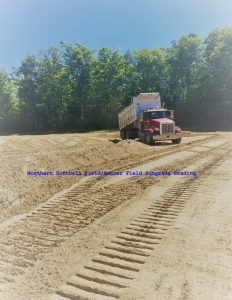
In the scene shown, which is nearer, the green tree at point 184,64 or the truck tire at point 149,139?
the truck tire at point 149,139

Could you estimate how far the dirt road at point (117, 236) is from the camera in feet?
13.9

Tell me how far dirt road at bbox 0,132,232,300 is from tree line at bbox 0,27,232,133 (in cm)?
3265

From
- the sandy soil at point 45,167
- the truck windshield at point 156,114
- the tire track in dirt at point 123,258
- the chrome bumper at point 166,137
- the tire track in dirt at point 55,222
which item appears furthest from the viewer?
the truck windshield at point 156,114

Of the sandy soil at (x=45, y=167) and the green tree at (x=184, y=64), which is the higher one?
the green tree at (x=184, y=64)

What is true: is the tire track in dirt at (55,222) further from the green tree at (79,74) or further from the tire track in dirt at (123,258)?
the green tree at (79,74)

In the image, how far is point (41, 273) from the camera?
4.72 meters

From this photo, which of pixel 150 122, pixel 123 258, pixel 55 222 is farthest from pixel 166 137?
pixel 123 258

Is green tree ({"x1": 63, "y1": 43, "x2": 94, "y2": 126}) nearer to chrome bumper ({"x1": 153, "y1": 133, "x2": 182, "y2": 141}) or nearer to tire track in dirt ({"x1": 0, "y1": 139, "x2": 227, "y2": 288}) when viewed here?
chrome bumper ({"x1": 153, "y1": 133, "x2": 182, "y2": 141})

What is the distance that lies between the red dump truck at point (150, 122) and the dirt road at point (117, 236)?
28.8ft

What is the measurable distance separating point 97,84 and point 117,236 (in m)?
43.2

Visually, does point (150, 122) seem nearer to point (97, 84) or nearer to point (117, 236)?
point (117, 236)

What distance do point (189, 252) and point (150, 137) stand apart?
15.4m

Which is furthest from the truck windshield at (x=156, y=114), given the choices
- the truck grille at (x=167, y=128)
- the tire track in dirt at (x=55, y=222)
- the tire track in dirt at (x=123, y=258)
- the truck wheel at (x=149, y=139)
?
the tire track in dirt at (x=123, y=258)

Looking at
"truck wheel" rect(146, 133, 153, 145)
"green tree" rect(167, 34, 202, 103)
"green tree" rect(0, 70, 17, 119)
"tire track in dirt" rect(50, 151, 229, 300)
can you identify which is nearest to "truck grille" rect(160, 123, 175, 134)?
"truck wheel" rect(146, 133, 153, 145)
